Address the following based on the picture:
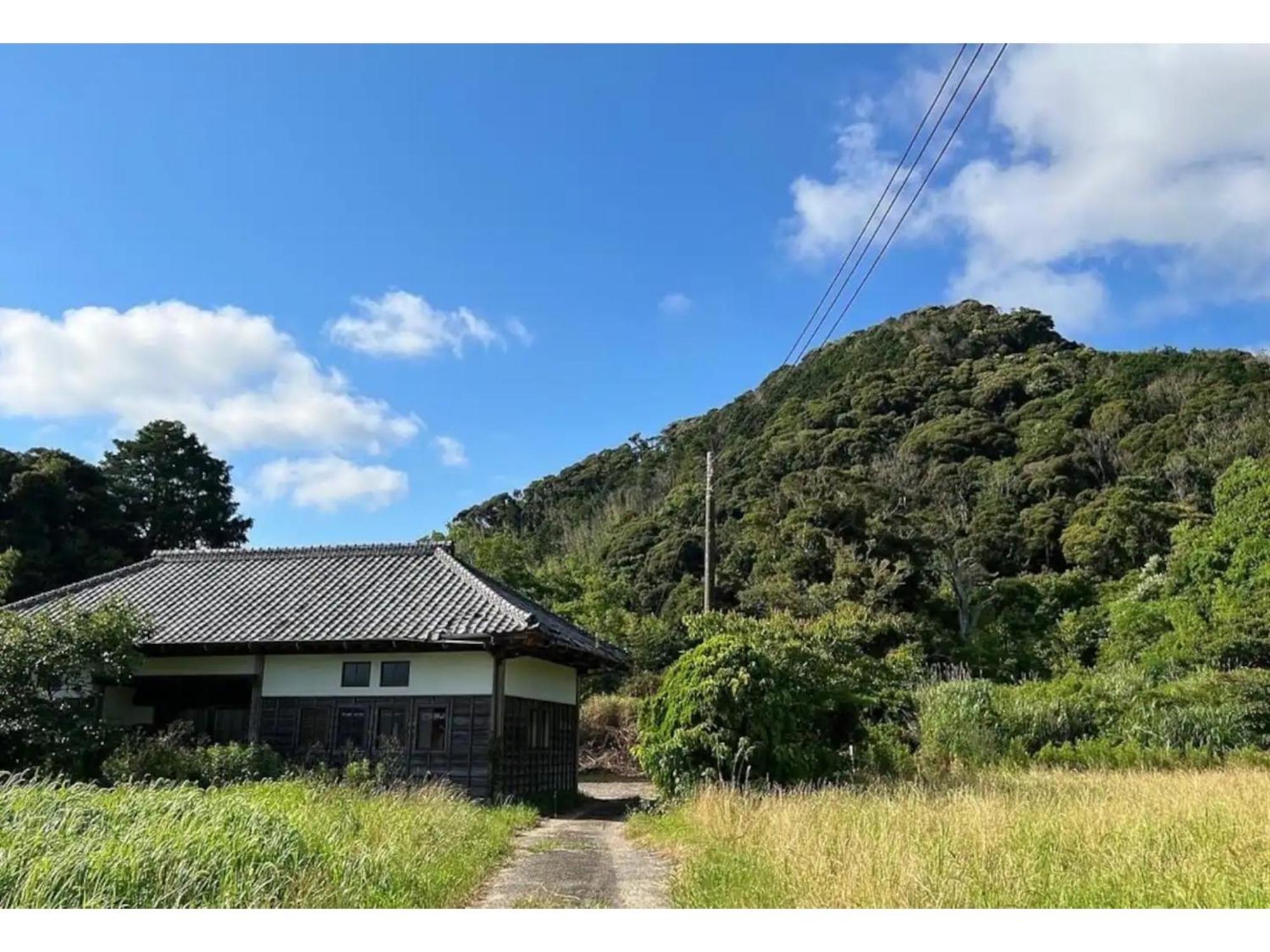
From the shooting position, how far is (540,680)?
702 inches

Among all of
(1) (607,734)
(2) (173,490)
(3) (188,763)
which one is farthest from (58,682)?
(2) (173,490)

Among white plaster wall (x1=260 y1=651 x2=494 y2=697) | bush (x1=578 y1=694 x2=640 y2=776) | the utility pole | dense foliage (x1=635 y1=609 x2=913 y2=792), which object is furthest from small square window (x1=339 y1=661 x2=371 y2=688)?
bush (x1=578 y1=694 x2=640 y2=776)

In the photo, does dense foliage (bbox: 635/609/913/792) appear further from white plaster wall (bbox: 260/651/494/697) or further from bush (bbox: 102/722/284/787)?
bush (bbox: 102/722/284/787)

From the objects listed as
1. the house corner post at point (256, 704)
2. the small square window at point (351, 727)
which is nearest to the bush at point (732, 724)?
the small square window at point (351, 727)

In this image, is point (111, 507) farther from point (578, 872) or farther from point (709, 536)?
point (578, 872)

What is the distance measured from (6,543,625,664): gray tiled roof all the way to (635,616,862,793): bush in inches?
112

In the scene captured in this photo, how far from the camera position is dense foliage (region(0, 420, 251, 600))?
31.3 m

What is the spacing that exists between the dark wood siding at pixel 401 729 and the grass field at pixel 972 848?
449 centimetres

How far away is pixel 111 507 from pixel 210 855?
3301cm

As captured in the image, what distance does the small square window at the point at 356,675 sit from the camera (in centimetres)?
1623

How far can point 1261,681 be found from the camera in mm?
19141

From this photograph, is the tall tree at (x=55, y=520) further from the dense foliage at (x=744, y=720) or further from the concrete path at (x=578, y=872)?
the dense foliage at (x=744, y=720)

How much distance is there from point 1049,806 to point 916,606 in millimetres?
22491

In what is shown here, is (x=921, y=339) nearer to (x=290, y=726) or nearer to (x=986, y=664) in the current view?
(x=986, y=664)
